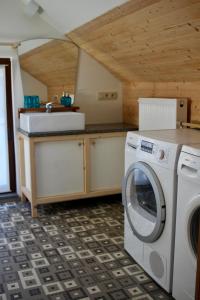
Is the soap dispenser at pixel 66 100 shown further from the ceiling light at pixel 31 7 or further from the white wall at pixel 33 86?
the ceiling light at pixel 31 7

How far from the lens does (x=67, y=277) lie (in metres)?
2.38

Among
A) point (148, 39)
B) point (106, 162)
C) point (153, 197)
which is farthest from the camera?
point (106, 162)

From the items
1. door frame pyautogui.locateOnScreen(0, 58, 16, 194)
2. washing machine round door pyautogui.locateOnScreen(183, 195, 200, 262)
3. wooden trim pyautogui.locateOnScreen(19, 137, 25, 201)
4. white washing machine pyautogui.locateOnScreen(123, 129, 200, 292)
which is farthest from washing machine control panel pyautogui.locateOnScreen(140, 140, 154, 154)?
door frame pyautogui.locateOnScreen(0, 58, 16, 194)

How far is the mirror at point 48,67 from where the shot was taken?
145 inches

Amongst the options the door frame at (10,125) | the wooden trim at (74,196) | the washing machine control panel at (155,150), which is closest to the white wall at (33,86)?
the door frame at (10,125)

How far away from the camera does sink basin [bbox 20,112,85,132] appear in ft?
10.8

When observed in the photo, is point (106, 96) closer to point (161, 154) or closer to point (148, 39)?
point (148, 39)

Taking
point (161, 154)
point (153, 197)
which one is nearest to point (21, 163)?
point (153, 197)

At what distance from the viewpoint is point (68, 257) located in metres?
2.64

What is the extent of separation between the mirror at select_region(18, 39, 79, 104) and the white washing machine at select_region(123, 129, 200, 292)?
1.50 meters

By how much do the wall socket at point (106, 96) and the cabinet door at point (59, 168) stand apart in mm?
797

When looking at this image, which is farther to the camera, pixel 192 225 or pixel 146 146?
pixel 146 146

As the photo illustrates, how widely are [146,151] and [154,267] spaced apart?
0.73 m

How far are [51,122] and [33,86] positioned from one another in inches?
23.0
